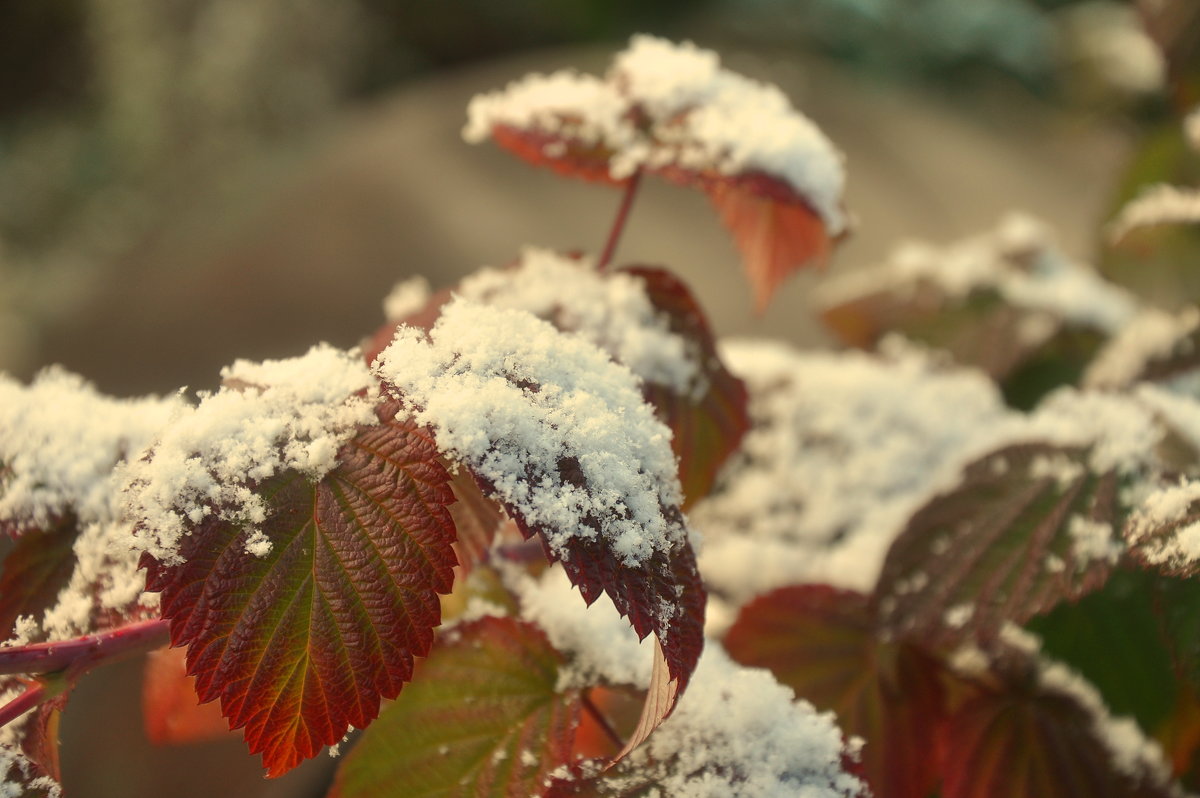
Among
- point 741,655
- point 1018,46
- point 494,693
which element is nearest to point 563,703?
point 494,693

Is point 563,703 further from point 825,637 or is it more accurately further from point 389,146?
point 389,146

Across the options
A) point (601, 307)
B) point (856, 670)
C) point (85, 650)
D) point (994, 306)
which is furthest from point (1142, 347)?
point (85, 650)

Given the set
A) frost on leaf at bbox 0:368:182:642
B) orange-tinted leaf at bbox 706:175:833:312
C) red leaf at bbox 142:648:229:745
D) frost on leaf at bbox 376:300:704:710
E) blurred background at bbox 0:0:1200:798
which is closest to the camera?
frost on leaf at bbox 376:300:704:710

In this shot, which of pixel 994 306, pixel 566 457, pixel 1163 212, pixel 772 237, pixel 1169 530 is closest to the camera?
pixel 566 457

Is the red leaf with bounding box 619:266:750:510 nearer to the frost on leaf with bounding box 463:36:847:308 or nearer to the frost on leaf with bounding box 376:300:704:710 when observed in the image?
the frost on leaf with bounding box 463:36:847:308

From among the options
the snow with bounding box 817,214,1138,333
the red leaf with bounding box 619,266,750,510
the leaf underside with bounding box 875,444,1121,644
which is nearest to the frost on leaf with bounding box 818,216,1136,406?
the snow with bounding box 817,214,1138,333

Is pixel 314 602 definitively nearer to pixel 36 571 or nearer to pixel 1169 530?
pixel 36 571
